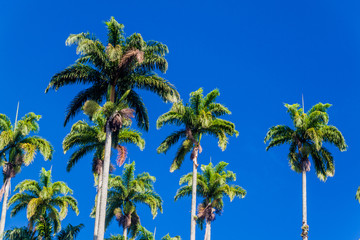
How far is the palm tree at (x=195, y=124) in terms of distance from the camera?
32562 mm

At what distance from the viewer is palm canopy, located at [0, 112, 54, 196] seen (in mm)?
33625

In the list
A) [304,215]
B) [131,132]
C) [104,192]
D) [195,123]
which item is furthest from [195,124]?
[104,192]

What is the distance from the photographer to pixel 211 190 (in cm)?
4153

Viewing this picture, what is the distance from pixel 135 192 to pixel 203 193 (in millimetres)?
6023

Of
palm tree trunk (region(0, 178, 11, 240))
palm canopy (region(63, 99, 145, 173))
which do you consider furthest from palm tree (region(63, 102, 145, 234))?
palm tree trunk (region(0, 178, 11, 240))

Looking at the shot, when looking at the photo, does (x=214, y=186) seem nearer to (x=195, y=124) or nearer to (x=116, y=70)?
(x=195, y=124)

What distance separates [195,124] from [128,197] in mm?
13064

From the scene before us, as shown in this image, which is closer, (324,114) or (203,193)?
(324,114)

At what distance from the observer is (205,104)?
33.6 meters

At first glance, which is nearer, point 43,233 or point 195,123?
point 43,233

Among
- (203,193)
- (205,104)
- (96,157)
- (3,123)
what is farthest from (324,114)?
(3,123)

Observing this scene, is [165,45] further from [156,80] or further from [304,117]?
[304,117]

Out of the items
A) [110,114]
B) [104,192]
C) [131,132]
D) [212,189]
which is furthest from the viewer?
[212,189]

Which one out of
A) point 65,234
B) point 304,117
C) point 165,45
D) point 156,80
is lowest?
point 65,234
